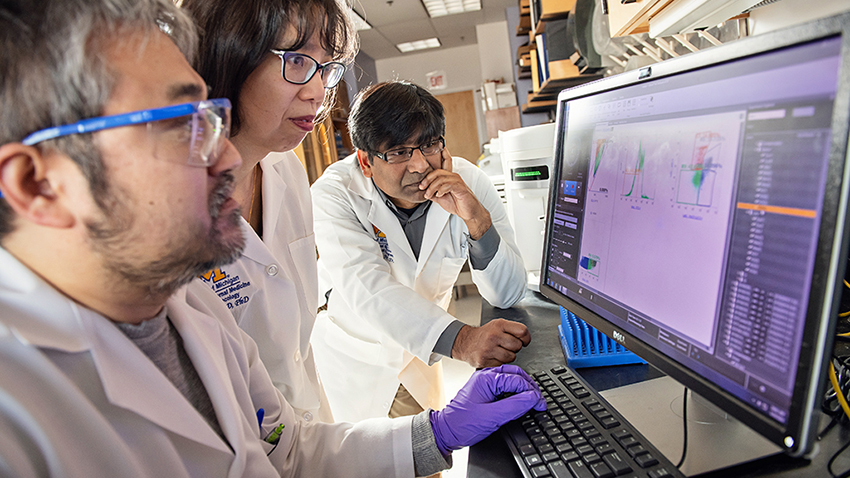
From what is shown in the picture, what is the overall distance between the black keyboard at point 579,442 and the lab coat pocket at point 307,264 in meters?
0.78

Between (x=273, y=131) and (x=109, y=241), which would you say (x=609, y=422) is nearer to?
(x=109, y=241)

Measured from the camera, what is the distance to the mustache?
0.67 metres

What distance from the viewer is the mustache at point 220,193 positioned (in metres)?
0.67

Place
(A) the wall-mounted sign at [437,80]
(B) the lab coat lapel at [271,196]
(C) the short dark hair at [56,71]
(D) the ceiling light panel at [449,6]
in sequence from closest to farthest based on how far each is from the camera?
(C) the short dark hair at [56,71] → (B) the lab coat lapel at [271,196] → (D) the ceiling light panel at [449,6] → (A) the wall-mounted sign at [437,80]

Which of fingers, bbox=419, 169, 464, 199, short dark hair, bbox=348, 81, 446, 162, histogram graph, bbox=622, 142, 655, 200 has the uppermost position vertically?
short dark hair, bbox=348, 81, 446, 162

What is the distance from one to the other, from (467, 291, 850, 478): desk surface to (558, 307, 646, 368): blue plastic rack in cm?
1

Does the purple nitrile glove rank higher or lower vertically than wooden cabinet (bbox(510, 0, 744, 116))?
lower

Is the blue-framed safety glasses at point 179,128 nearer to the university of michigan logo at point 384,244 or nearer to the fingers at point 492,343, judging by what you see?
the fingers at point 492,343

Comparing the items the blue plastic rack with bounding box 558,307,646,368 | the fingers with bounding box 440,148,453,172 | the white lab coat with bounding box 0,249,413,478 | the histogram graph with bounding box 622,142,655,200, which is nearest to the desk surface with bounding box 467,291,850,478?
the blue plastic rack with bounding box 558,307,646,368

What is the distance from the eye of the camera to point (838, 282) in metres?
0.38

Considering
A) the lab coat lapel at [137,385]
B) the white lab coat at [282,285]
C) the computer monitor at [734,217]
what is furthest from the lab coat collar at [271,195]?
the computer monitor at [734,217]

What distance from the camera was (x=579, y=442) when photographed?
623mm

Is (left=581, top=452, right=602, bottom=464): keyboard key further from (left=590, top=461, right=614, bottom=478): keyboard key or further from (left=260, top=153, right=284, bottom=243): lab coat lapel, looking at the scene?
(left=260, top=153, right=284, bottom=243): lab coat lapel

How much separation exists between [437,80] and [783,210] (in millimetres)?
7968
